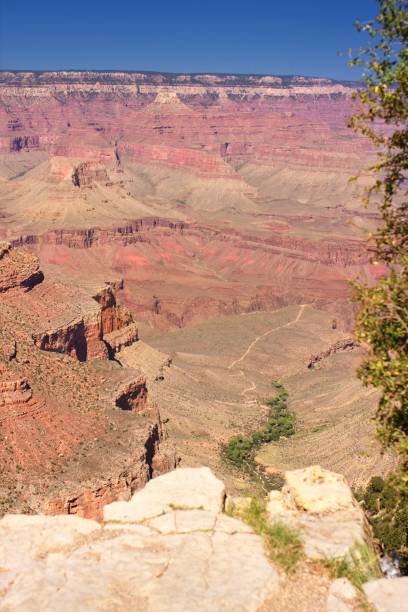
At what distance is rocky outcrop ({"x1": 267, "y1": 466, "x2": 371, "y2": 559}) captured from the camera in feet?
44.0

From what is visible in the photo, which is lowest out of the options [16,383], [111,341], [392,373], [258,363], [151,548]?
[258,363]

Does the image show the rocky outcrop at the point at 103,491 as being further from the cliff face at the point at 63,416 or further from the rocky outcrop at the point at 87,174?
the rocky outcrop at the point at 87,174

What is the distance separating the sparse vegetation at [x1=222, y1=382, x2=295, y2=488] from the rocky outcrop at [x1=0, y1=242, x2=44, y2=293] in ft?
67.2

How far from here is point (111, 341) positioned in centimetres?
6166

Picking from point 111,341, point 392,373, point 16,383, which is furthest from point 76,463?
point 111,341

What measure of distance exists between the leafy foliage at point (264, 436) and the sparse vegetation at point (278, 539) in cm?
3733

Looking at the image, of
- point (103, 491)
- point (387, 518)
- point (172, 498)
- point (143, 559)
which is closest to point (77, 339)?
point (103, 491)

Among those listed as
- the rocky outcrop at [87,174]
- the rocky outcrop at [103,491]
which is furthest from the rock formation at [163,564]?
the rocky outcrop at [87,174]

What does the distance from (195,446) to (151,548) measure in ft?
129

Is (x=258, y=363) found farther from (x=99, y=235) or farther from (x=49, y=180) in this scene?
(x=49, y=180)

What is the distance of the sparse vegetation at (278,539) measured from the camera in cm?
1298

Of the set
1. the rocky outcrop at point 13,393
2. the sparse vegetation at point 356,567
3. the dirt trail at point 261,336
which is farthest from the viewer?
the dirt trail at point 261,336

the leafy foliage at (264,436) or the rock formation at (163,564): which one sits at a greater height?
the rock formation at (163,564)

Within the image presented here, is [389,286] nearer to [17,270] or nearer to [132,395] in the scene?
[132,395]
